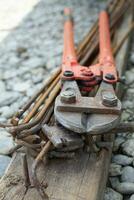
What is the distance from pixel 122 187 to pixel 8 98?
1097mm

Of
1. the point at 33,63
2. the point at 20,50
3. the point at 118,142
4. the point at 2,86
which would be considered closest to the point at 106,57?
the point at 118,142

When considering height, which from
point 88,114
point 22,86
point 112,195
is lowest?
point 112,195

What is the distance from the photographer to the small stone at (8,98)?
284cm

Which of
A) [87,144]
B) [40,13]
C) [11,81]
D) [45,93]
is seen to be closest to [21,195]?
[87,144]

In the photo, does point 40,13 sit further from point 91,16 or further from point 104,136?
point 104,136

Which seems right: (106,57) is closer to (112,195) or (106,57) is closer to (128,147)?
(128,147)

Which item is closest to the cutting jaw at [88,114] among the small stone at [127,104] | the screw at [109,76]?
the screw at [109,76]

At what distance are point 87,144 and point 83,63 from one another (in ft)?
2.96

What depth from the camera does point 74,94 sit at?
2025 millimetres

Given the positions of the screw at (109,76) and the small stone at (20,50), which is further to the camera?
the small stone at (20,50)

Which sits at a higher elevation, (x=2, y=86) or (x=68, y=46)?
(x=68, y=46)

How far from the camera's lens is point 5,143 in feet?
Result: 7.72

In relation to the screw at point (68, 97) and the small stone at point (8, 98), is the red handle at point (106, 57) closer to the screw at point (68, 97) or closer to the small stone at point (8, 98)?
the screw at point (68, 97)

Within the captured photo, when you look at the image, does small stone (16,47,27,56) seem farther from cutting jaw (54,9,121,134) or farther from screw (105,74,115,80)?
screw (105,74,115,80)
